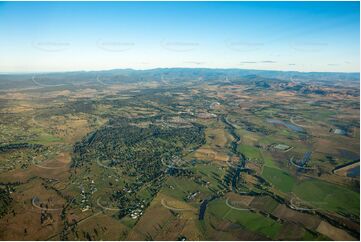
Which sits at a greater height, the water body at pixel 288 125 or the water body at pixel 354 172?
the water body at pixel 354 172

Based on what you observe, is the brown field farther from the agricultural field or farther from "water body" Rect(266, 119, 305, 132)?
"water body" Rect(266, 119, 305, 132)

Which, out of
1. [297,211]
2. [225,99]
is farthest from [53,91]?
[297,211]

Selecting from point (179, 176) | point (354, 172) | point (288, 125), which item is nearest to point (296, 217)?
point (179, 176)

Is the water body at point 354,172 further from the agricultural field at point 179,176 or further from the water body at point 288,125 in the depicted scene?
the water body at point 288,125

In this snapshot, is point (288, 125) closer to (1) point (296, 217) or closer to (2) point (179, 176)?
(2) point (179, 176)

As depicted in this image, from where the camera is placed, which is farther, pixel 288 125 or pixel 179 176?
pixel 288 125

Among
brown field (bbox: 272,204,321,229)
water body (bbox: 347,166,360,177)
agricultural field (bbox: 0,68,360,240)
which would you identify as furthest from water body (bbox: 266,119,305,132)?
brown field (bbox: 272,204,321,229)

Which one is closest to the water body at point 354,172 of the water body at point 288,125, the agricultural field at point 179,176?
the agricultural field at point 179,176

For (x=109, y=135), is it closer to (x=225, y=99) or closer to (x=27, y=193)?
(x=27, y=193)
